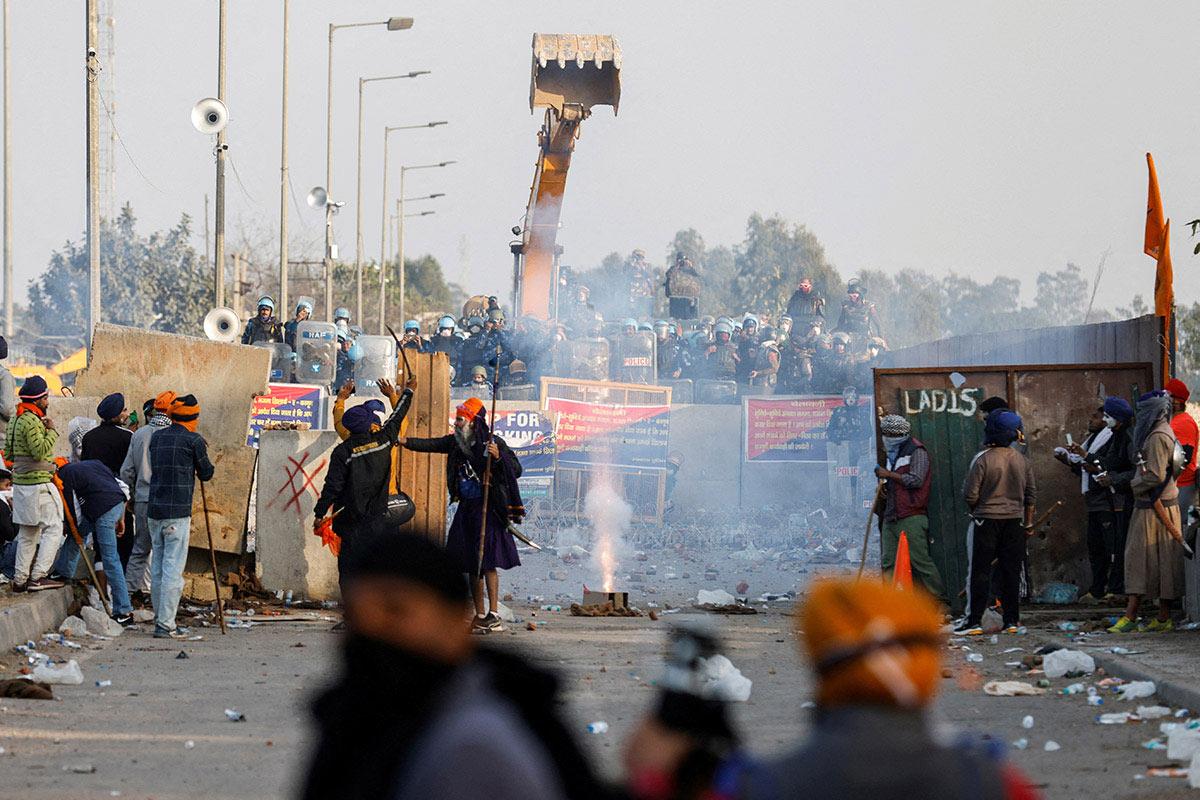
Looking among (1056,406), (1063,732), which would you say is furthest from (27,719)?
(1056,406)

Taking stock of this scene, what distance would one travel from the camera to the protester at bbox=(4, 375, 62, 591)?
12.3 meters

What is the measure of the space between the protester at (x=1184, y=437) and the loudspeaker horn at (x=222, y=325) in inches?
529

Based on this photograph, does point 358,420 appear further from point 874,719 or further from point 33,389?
point 874,719

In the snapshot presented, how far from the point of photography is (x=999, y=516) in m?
12.4

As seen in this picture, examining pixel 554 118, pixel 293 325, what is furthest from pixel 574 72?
pixel 293 325

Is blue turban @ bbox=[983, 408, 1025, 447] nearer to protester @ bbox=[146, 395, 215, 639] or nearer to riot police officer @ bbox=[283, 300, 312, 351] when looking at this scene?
protester @ bbox=[146, 395, 215, 639]

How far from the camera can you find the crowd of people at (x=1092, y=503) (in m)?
11.5

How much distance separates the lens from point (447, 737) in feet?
8.58

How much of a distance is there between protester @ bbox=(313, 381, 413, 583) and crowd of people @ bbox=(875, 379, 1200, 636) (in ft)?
12.9

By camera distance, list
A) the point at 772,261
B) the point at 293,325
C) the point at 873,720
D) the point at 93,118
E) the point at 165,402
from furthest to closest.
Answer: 1. the point at 772,261
2. the point at 293,325
3. the point at 93,118
4. the point at 165,402
5. the point at 873,720

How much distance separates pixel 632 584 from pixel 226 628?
17.2 feet

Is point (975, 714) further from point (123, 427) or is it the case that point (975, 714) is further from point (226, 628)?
point (123, 427)

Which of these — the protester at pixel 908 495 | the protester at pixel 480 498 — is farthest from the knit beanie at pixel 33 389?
the protester at pixel 908 495

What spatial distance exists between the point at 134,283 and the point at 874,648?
56.3 m
